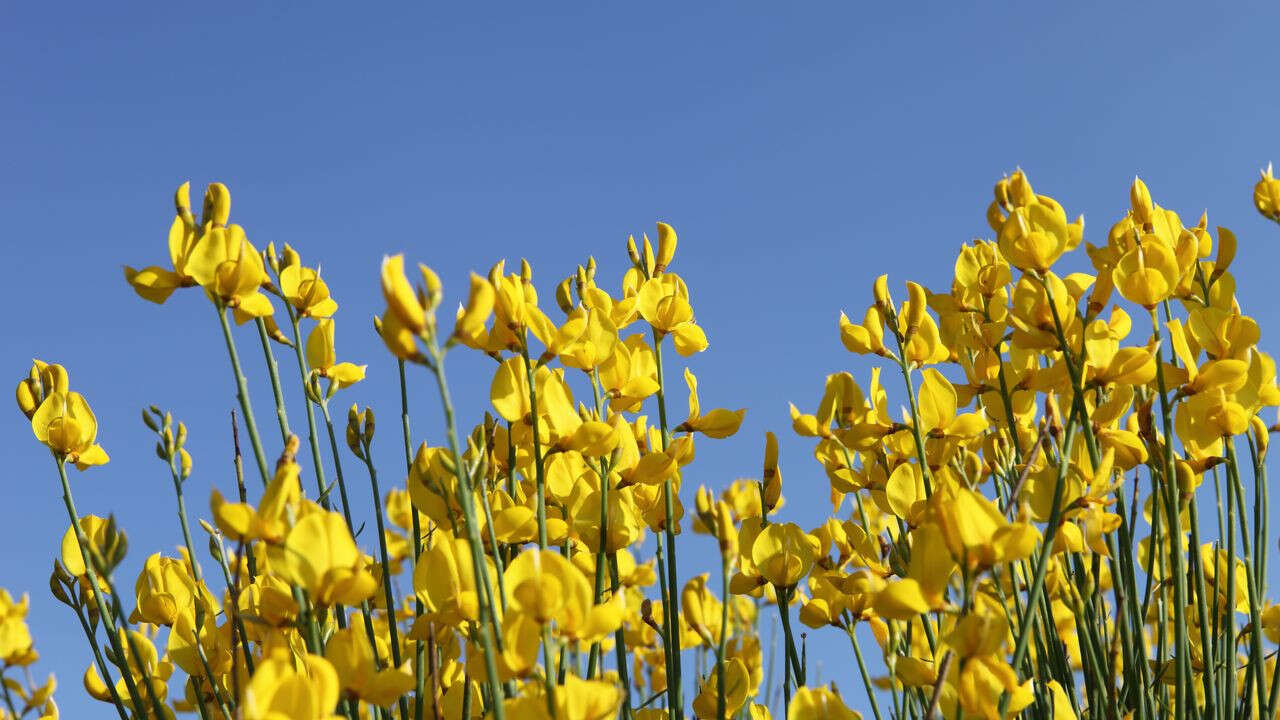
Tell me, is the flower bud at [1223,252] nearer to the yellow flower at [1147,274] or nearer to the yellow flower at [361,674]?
the yellow flower at [1147,274]

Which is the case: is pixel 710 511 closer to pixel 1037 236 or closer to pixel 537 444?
pixel 537 444

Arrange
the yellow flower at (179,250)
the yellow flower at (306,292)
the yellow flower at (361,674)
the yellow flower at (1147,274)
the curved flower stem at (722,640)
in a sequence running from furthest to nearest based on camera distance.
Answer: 1. the yellow flower at (306,292)
2. the yellow flower at (1147,274)
3. the yellow flower at (179,250)
4. the curved flower stem at (722,640)
5. the yellow flower at (361,674)

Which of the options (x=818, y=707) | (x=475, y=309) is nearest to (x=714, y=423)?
(x=818, y=707)

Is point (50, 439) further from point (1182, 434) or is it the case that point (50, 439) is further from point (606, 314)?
point (1182, 434)

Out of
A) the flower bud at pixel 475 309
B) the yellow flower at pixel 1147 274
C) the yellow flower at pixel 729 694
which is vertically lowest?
the yellow flower at pixel 729 694

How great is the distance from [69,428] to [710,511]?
0.82 metres

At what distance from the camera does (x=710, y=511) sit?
3.16 ft

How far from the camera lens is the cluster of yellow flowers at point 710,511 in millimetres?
797

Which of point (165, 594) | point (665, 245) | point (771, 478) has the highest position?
point (665, 245)

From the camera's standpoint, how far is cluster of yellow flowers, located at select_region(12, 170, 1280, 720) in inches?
31.4

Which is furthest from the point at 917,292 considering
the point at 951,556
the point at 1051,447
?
the point at 951,556

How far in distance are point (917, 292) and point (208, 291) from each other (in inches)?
35.1

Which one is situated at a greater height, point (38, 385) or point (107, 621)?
point (38, 385)

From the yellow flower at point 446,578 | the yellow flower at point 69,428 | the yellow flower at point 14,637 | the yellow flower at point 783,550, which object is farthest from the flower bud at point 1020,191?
the yellow flower at point 14,637
